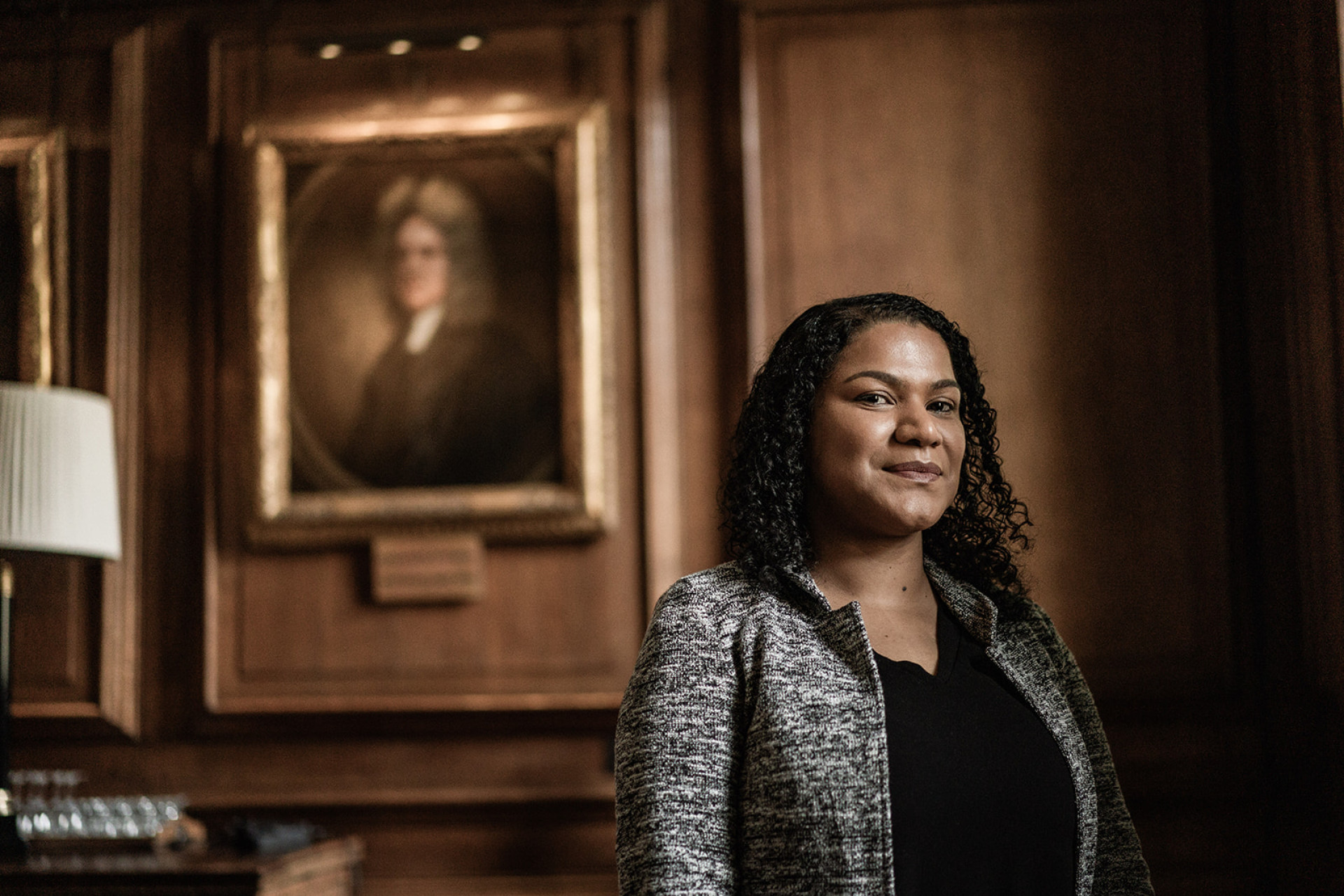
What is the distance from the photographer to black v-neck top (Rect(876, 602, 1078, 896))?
144 cm

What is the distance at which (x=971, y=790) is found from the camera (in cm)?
147

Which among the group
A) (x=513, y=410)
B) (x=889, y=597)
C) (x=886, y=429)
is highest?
(x=513, y=410)

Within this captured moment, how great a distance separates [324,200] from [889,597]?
250 cm

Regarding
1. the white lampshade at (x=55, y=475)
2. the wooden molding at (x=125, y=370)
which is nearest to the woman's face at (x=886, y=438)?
the white lampshade at (x=55, y=475)

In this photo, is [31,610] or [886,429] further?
[31,610]

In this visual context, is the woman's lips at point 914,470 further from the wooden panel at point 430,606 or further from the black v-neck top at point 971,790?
the wooden panel at point 430,606

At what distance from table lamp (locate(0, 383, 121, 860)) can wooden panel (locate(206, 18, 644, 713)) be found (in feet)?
1.64

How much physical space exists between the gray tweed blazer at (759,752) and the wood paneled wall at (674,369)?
1.84m

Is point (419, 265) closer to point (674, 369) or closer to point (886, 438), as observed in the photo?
point (674, 369)

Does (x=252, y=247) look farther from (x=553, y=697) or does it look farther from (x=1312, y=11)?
(x=1312, y=11)

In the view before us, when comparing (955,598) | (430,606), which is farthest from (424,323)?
(955,598)

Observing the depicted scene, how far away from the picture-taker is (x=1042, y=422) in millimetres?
3379

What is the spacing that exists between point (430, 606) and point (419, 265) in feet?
3.15

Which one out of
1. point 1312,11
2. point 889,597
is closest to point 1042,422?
point 1312,11
